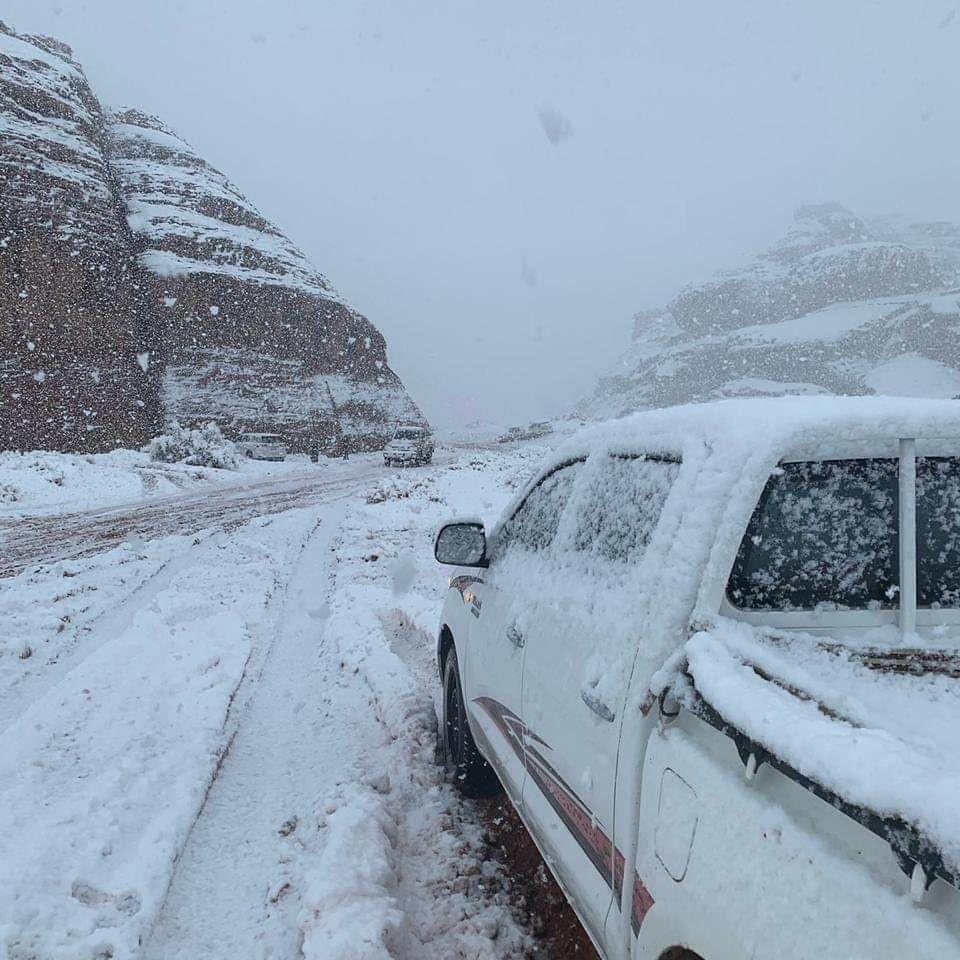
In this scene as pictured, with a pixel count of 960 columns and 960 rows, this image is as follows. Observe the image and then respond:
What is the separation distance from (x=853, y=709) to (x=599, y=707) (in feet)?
2.13

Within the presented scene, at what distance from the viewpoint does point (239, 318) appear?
52.8m

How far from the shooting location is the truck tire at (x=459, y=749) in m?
3.51

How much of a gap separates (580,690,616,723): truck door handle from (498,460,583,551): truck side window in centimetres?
97

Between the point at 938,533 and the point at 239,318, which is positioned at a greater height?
the point at 239,318

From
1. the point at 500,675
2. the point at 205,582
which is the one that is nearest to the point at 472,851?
the point at 500,675

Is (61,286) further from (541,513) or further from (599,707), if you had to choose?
(599,707)

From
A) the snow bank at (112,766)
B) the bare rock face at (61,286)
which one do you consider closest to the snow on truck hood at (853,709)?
the snow bank at (112,766)

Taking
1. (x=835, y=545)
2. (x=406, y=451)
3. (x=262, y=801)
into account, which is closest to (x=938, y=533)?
(x=835, y=545)

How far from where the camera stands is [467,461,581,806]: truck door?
2693mm

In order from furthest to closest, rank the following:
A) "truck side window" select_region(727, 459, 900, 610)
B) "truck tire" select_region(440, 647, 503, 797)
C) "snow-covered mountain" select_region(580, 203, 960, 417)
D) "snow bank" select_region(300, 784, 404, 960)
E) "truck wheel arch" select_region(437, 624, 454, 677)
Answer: "snow-covered mountain" select_region(580, 203, 960, 417), "truck wheel arch" select_region(437, 624, 454, 677), "truck tire" select_region(440, 647, 503, 797), "snow bank" select_region(300, 784, 404, 960), "truck side window" select_region(727, 459, 900, 610)

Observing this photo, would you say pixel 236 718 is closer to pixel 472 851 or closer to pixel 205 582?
pixel 472 851

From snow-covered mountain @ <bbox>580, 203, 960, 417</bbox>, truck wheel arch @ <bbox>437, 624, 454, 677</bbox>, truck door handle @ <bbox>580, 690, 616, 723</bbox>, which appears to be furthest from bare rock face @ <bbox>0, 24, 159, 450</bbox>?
snow-covered mountain @ <bbox>580, 203, 960, 417</bbox>

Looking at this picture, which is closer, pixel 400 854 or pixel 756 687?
A: pixel 756 687

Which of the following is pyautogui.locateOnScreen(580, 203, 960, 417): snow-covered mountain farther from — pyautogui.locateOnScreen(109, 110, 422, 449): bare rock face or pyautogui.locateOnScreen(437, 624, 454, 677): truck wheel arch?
pyautogui.locateOnScreen(437, 624, 454, 677): truck wheel arch
